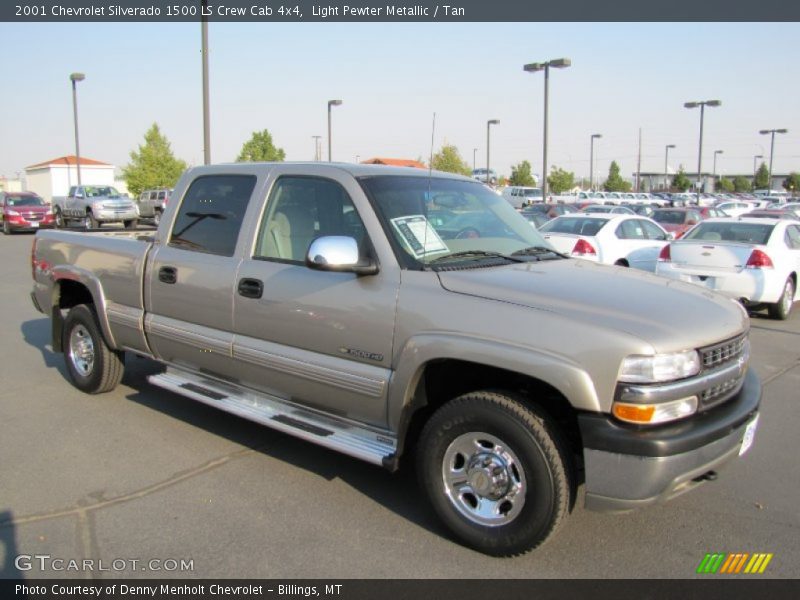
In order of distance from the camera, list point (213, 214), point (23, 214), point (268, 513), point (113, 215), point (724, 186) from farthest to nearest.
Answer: point (724, 186), point (23, 214), point (113, 215), point (213, 214), point (268, 513)

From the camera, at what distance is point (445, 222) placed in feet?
13.3

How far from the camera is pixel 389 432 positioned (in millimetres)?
3672

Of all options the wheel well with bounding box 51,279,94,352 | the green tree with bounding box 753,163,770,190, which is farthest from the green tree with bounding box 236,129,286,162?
the green tree with bounding box 753,163,770,190

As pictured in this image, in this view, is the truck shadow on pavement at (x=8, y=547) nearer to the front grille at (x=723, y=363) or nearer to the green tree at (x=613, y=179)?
the front grille at (x=723, y=363)

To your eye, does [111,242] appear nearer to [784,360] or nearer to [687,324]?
[687,324]

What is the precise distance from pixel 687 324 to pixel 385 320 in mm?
1497

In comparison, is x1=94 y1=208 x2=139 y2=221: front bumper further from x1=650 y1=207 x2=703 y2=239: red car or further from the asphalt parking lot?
the asphalt parking lot

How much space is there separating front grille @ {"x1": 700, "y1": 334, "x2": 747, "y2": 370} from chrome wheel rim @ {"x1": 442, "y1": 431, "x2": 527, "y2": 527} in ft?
3.29

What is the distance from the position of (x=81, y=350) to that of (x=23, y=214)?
85.9ft

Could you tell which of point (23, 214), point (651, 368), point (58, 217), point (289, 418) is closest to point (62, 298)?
point (289, 418)

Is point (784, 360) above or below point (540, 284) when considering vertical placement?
below

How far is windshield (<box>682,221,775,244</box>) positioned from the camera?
34.3 ft

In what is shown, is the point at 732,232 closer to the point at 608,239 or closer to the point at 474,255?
the point at 608,239

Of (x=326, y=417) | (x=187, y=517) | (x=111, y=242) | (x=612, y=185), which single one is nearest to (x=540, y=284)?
(x=326, y=417)
